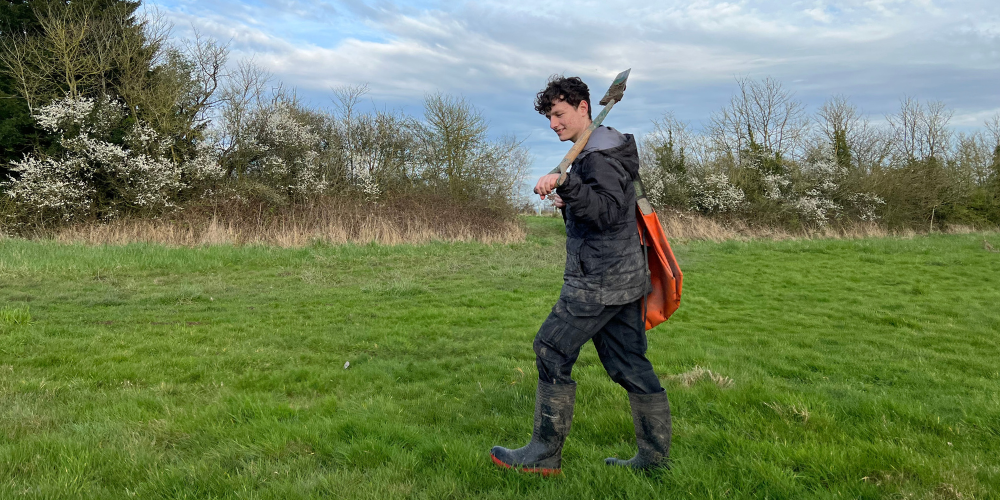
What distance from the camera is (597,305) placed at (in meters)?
2.99

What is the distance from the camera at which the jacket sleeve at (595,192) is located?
9.07 ft

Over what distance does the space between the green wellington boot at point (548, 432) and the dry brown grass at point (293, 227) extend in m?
16.1

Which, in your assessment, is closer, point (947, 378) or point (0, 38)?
point (947, 378)

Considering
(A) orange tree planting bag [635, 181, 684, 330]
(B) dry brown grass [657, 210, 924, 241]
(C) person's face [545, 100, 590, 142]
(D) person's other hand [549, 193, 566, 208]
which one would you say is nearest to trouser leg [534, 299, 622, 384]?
(A) orange tree planting bag [635, 181, 684, 330]

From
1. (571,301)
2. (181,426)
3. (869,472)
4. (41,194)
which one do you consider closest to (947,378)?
(869,472)

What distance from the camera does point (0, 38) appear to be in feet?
74.0

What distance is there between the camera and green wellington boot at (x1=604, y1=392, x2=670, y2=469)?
3133 millimetres

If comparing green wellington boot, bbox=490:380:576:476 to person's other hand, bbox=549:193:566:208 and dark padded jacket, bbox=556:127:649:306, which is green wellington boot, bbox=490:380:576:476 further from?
person's other hand, bbox=549:193:566:208

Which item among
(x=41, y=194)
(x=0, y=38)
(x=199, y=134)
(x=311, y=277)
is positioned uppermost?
(x=0, y=38)

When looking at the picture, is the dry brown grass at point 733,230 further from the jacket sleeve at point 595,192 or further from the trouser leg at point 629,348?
the jacket sleeve at point 595,192

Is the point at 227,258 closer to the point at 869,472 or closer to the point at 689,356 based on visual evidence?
the point at 689,356

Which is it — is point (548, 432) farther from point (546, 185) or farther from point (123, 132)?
point (123, 132)

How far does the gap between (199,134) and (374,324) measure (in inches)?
789

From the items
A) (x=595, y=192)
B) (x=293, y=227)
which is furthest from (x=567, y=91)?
(x=293, y=227)
